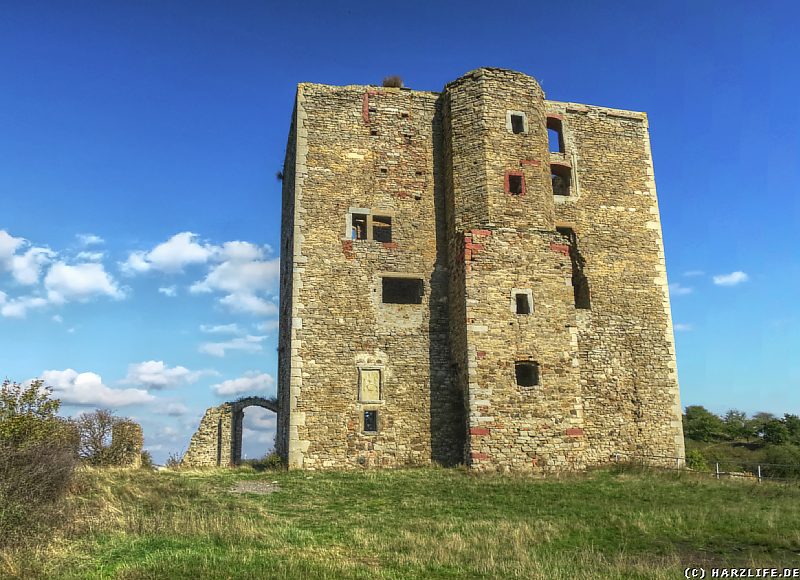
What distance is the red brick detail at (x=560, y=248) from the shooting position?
1662 cm

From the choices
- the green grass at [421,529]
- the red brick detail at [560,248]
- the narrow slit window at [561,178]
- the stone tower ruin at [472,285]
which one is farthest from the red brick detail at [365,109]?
the green grass at [421,529]

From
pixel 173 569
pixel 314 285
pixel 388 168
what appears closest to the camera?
pixel 173 569

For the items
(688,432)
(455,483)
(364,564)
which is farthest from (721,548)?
(688,432)

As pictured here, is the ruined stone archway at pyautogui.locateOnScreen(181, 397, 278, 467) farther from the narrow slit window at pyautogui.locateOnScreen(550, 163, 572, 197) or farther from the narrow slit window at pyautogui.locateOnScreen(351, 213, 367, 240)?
the narrow slit window at pyautogui.locateOnScreen(550, 163, 572, 197)

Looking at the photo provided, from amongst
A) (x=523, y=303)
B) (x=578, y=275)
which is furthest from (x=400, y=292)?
(x=578, y=275)

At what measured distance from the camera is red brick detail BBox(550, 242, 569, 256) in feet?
54.5

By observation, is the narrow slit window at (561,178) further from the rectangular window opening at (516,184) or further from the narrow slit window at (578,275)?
the rectangular window opening at (516,184)

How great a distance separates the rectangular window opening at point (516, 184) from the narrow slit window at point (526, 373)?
4.72 meters

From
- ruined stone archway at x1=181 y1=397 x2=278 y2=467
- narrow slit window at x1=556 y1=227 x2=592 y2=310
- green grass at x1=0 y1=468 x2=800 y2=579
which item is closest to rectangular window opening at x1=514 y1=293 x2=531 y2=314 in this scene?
narrow slit window at x1=556 y1=227 x2=592 y2=310

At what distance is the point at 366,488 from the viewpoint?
1279 cm

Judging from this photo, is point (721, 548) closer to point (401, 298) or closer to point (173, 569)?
point (173, 569)

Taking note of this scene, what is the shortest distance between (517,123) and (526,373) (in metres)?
7.12

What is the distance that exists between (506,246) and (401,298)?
5.00m

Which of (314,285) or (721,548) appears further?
(314,285)
